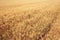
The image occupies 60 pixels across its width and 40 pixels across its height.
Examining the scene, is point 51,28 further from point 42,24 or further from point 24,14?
point 24,14

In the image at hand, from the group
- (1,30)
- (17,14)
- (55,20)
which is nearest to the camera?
(1,30)

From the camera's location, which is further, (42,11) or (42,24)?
(42,11)

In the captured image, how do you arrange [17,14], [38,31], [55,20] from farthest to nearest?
[55,20] < [17,14] < [38,31]

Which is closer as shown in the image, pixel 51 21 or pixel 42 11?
pixel 51 21

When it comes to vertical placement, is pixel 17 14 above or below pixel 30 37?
above

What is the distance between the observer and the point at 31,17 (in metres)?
1.01

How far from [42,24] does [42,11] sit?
25cm

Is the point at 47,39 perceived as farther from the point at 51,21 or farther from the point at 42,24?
the point at 51,21

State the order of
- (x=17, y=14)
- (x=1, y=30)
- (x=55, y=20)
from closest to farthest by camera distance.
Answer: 1. (x=1, y=30)
2. (x=17, y=14)
3. (x=55, y=20)

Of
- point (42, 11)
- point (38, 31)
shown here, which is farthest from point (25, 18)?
point (42, 11)

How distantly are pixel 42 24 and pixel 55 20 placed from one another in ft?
0.69

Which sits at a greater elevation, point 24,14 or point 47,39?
point 24,14

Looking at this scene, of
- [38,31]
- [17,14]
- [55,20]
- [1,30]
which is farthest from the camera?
[55,20]

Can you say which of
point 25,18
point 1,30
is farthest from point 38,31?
point 1,30
